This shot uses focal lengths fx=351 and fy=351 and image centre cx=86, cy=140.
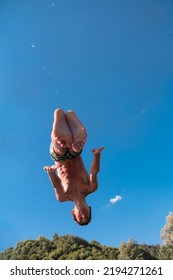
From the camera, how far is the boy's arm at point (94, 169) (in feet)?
18.1

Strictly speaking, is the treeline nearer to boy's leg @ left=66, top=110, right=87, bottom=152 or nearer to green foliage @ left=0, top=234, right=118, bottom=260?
green foliage @ left=0, top=234, right=118, bottom=260

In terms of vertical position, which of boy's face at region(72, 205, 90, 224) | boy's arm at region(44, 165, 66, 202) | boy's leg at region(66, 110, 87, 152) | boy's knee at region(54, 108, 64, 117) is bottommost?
boy's face at region(72, 205, 90, 224)

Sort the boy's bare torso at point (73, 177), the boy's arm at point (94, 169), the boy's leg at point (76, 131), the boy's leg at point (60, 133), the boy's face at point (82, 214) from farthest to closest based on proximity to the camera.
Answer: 1. the boy's bare torso at point (73, 177)
2. the boy's face at point (82, 214)
3. the boy's arm at point (94, 169)
4. the boy's leg at point (60, 133)
5. the boy's leg at point (76, 131)

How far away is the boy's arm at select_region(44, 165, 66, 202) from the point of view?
558 centimetres

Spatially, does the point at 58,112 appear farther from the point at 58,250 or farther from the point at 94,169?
the point at 58,250

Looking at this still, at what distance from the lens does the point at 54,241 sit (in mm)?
31312

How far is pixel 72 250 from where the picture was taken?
2948cm

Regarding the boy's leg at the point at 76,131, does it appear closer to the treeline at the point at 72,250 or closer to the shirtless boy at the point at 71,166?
the shirtless boy at the point at 71,166

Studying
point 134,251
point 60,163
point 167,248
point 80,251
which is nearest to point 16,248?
point 80,251

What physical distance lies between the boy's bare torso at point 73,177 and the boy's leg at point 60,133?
0.48 m

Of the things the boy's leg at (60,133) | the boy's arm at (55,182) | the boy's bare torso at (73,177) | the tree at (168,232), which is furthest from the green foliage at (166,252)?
the boy's leg at (60,133)

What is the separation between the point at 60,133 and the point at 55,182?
92 centimetres

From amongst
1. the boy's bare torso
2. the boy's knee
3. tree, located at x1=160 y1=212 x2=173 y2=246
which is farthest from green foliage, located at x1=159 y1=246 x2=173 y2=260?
the boy's knee
